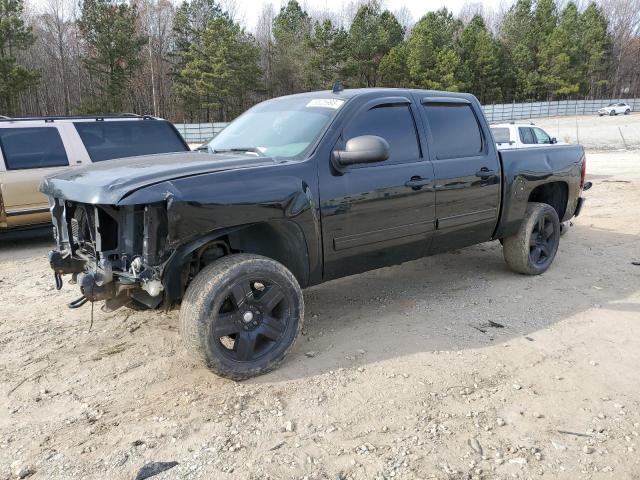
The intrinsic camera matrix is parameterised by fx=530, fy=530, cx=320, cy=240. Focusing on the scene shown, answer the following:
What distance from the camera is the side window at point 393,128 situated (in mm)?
4129

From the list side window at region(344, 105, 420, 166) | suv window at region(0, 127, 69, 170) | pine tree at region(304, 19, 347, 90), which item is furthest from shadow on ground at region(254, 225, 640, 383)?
pine tree at region(304, 19, 347, 90)

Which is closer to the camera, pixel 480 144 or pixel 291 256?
pixel 291 256

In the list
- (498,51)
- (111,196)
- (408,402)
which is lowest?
(408,402)

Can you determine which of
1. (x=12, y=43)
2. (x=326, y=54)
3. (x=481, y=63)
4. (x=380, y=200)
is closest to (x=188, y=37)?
(x=326, y=54)

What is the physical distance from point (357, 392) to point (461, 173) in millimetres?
2285

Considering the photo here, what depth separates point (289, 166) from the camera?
3.63 m

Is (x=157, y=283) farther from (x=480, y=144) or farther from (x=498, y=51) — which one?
(x=498, y=51)

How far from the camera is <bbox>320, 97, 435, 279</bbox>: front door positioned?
389cm

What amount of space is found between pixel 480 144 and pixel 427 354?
86.7 inches

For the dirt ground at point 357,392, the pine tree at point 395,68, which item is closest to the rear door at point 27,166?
the dirt ground at point 357,392

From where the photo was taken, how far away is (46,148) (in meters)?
7.27

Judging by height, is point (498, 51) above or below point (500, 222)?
above

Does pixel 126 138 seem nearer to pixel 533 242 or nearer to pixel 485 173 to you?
pixel 485 173

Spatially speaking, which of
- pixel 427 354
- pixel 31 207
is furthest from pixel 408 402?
pixel 31 207
